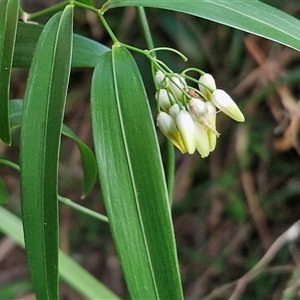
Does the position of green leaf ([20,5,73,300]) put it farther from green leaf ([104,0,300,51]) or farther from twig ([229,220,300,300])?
twig ([229,220,300,300])

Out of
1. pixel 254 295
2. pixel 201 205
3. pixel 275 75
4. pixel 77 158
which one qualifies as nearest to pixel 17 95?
pixel 77 158

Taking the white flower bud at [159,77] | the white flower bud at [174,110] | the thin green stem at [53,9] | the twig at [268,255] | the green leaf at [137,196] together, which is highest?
the thin green stem at [53,9]

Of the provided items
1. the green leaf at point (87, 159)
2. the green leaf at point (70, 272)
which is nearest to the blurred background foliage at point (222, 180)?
the green leaf at point (70, 272)

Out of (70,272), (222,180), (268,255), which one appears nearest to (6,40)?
(70,272)

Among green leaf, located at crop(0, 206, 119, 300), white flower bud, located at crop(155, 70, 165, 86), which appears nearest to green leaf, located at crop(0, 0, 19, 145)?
white flower bud, located at crop(155, 70, 165, 86)

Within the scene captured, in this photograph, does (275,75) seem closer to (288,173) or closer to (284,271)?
(288,173)

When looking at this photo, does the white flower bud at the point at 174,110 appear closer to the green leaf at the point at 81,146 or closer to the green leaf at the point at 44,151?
the green leaf at the point at 44,151
